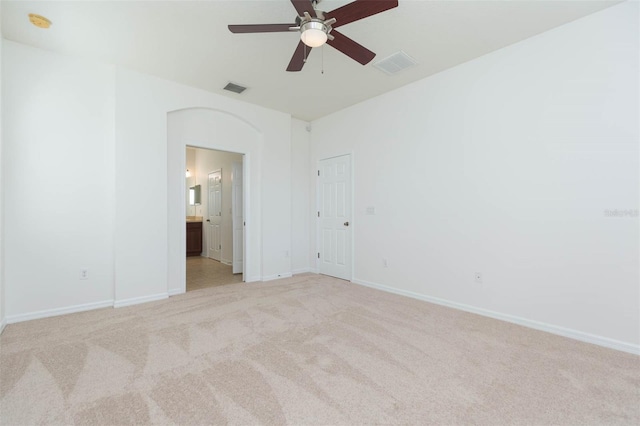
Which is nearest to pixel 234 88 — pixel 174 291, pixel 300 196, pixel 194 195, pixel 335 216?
pixel 300 196

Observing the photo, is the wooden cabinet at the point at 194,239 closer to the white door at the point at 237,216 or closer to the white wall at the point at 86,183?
the white door at the point at 237,216

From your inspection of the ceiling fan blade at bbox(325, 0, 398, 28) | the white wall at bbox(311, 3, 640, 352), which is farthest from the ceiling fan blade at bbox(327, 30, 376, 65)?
the white wall at bbox(311, 3, 640, 352)

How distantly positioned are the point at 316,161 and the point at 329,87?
167 cm

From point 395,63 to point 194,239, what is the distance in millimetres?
6350

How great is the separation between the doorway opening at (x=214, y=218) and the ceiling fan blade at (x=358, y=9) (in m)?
3.25

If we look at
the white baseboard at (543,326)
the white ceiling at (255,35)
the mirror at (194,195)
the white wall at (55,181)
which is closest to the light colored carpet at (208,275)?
the white wall at (55,181)

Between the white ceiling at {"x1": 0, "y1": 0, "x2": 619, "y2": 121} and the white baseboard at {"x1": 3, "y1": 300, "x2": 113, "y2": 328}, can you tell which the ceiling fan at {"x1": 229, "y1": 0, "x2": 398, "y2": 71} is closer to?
the white ceiling at {"x1": 0, "y1": 0, "x2": 619, "y2": 121}

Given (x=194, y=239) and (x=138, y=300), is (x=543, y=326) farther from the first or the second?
(x=194, y=239)

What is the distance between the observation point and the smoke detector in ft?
8.52

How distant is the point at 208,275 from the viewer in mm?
5238

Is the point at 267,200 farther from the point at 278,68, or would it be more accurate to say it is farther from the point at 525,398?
the point at 525,398

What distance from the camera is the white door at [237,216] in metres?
5.47

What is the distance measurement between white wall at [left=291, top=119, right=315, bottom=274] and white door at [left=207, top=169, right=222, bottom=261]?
206 cm

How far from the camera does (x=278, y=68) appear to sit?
11.5 ft
